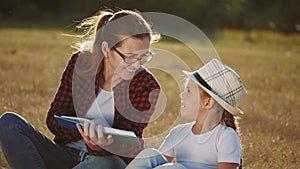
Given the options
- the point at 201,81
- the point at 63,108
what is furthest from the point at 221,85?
the point at 63,108

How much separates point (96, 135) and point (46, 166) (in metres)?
0.56

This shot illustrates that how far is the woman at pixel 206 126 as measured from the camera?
3.72 meters

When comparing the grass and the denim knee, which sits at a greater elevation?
the denim knee

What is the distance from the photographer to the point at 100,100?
4215 mm

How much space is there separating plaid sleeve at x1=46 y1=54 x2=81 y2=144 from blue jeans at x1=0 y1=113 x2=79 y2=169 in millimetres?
89

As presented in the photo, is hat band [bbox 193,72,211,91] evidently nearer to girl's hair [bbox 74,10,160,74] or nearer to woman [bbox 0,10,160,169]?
woman [bbox 0,10,160,169]

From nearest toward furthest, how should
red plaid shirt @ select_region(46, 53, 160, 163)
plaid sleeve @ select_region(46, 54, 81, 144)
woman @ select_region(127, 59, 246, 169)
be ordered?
woman @ select_region(127, 59, 246, 169)
red plaid shirt @ select_region(46, 53, 160, 163)
plaid sleeve @ select_region(46, 54, 81, 144)

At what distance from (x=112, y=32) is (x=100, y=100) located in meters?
0.44

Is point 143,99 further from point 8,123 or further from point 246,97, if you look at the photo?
point 246,97

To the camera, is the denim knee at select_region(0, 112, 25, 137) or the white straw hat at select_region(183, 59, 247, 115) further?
the denim knee at select_region(0, 112, 25, 137)

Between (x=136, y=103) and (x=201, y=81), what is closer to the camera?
(x=201, y=81)

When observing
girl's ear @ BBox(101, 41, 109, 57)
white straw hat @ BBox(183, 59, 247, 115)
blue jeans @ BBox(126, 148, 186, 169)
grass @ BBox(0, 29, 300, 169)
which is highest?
girl's ear @ BBox(101, 41, 109, 57)

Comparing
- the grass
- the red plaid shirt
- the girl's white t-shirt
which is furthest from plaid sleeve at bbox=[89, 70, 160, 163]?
the grass

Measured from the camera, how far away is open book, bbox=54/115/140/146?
11.8 ft
